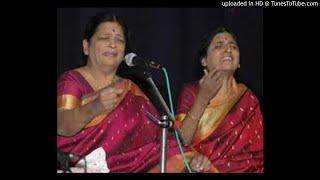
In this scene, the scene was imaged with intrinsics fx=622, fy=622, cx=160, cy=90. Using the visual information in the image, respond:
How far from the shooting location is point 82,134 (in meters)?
3.94

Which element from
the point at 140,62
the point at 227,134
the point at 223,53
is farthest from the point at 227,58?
the point at 140,62

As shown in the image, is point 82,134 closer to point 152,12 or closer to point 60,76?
point 60,76

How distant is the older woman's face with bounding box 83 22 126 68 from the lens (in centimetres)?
402

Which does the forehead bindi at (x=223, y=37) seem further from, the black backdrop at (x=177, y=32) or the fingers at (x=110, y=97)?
the fingers at (x=110, y=97)

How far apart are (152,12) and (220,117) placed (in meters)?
0.81

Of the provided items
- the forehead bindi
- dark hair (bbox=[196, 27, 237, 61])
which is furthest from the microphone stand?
the forehead bindi

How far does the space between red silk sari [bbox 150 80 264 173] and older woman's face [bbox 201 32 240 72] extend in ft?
0.60

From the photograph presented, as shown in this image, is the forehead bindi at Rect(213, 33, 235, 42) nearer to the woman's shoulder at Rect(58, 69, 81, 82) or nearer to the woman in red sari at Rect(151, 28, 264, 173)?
the woman in red sari at Rect(151, 28, 264, 173)

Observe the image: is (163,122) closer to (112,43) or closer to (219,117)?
(219,117)

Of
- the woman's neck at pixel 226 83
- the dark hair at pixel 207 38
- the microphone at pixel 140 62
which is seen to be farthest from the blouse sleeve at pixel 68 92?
the woman's neck at pixel 226 83

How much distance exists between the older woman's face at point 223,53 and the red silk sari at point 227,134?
0.60 feet

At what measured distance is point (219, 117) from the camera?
4.07 m

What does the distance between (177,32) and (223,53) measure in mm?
333

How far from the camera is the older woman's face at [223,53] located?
4074 mm
